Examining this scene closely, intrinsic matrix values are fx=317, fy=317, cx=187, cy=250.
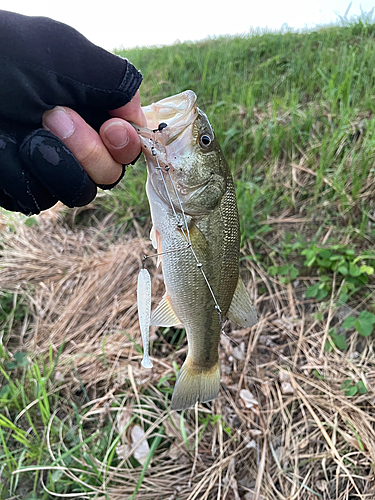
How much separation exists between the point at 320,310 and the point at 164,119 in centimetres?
173

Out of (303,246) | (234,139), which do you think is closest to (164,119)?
(303,246)

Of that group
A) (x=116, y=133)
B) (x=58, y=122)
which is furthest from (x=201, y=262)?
(x=58, y=122)

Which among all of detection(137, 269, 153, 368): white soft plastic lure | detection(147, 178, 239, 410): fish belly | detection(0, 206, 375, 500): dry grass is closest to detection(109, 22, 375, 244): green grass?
detection(0, 206, 375, 500): dry grass

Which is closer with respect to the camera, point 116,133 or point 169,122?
point 116,133

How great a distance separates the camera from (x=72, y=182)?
3.64 ft

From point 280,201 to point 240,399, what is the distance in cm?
172

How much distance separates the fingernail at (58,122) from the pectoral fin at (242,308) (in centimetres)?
98

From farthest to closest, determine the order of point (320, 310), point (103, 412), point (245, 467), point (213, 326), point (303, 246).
Answer: 1. point (303, 246)
2. point (320, 310)
3. point (103, 412)
4. point (245, 467)
5. point (213, 326)

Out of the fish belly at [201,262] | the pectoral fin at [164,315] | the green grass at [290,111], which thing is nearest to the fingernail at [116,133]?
the fish belly at [201,262]

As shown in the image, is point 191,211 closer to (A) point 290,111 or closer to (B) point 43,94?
(B) point 43,94

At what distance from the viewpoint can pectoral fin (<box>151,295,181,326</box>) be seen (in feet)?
4.96

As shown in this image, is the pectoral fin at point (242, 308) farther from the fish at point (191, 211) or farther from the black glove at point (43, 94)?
the black glove at point (43, 94)

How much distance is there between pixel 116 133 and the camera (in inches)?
45.2

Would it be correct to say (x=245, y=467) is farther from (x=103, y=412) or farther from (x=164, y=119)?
(x=164, y=119)
